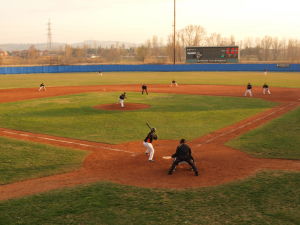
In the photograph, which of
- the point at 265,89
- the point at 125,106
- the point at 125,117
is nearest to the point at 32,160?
the point at 125,117

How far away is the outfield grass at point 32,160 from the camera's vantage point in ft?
41.8

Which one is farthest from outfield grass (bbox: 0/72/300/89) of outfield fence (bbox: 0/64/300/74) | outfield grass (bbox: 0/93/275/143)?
outfield grass (bbox: 0/93/275/143)

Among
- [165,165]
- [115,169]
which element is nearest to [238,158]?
[165,165]

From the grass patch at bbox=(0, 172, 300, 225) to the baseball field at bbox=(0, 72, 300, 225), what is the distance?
3cm

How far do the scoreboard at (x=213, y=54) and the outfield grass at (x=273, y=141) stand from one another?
199 feet

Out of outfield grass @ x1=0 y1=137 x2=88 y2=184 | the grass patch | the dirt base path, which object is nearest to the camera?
the grass patch

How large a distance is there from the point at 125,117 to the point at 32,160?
36.8ft

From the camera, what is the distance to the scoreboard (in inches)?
3172

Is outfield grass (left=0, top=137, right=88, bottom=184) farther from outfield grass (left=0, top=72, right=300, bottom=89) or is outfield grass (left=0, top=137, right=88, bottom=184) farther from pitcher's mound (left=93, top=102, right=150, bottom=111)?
outfield grass (left=0, top=72, right=300, bottom=89)

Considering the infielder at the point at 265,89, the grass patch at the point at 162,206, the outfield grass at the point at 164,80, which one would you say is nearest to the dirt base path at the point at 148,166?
the grass patch at the point at 162,206

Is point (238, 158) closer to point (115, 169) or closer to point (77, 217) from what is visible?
point (115, 169)

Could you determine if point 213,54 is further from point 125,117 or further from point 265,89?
point 125,117

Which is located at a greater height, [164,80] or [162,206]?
[164,80]

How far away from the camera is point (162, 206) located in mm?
9648
